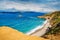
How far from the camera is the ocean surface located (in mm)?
3840

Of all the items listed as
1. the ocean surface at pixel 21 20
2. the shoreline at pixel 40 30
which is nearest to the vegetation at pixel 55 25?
the shoreline at pixel 40 30

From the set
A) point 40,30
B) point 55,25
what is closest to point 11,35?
point 40,30

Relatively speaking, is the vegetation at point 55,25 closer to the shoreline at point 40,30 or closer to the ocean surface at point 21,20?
the shoreline at point 40,30

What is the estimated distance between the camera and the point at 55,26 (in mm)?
3947

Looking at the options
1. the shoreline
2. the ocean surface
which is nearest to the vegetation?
the shoreline

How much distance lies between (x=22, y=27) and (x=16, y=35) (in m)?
0.25

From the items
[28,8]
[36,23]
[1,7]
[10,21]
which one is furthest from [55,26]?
[1,7]

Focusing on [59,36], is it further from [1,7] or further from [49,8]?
[1,7]

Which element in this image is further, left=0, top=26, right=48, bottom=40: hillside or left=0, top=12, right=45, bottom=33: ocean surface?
left=0, top=12, right=45, bottom=33: ocean surface

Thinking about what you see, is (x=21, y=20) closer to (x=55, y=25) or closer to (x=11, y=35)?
(x=11, y=35)

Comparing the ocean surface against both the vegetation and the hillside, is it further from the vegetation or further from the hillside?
the vegetation

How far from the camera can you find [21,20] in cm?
394

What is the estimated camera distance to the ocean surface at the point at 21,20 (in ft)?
12.6

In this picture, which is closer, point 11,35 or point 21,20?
point 11,35
